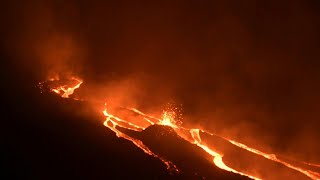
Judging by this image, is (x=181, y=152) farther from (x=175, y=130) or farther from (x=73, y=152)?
(x=73, y=152)

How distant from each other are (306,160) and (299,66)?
11952mm

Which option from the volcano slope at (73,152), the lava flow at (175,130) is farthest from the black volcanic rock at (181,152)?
the lava flow at (175,130)

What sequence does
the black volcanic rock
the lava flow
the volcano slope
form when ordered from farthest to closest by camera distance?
the lava flow < the black volcanic rock < the volcano slope

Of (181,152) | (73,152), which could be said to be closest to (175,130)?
(181,152)

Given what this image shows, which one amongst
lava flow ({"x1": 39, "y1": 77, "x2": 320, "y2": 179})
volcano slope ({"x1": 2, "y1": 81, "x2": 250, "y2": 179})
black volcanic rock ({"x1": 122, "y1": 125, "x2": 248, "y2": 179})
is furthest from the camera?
lava flow ({"x1": 39, "y1": 77, "x2": 320, "y2": 179})

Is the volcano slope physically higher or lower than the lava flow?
lower

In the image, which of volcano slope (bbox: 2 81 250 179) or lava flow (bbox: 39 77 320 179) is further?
lava flow (bbox: 39 77 320 179)

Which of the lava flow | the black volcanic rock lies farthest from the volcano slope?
the lava flow

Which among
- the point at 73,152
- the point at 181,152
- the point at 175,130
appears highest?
the point at 175,130

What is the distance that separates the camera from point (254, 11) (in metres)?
31.0

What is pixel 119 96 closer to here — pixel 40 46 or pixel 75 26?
pixel 40 46

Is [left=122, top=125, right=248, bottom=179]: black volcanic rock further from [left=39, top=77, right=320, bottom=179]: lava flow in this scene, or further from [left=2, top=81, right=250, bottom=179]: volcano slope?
[left=39, top=77, right=320, bottom=179]: lava flow

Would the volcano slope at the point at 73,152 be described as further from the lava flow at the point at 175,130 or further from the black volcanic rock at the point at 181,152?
the lava flow at the point at 175,130

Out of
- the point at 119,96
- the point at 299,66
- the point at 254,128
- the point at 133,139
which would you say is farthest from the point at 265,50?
the point at 133,139
